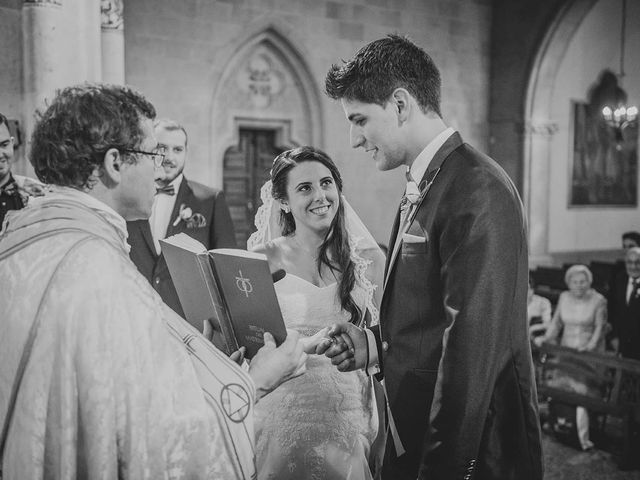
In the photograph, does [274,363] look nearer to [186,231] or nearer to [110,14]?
[186,231]

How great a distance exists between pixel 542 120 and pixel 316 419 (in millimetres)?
9005

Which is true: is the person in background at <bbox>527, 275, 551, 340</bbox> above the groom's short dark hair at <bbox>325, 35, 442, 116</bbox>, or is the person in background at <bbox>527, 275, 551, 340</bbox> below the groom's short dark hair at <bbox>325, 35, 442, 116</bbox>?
below

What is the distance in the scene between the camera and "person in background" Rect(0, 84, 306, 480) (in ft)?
4.50

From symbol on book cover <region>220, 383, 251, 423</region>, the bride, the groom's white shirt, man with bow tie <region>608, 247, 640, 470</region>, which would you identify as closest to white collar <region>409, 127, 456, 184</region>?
the groom's white shirt

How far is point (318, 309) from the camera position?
2.85 m

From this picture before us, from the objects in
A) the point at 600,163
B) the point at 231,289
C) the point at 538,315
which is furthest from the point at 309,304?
the point at 600,163

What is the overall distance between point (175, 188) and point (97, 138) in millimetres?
2255

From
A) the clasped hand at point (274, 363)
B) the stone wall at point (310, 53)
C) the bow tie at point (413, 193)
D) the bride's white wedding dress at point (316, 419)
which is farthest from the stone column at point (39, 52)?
the stone wall at point (310, 53)

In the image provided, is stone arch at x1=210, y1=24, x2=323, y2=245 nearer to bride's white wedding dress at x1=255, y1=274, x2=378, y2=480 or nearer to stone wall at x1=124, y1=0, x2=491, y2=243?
stone wall at x1=124, y1=0, x2=491, y2=243

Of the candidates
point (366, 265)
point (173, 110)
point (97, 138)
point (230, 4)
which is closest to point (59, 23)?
point (366, 265)

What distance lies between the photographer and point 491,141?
1063cm

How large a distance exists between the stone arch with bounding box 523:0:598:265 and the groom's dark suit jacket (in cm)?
920

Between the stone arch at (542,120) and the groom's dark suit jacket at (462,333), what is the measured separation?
920 centimetres

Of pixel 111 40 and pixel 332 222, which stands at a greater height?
pixel 111 40
